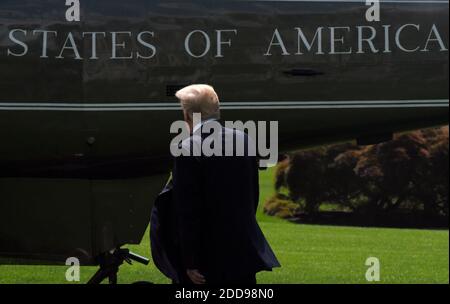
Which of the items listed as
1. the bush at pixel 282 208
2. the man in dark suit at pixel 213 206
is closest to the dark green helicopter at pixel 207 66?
the man in dark suit at pixel 213 206

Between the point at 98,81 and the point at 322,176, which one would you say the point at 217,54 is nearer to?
the point at 98,81

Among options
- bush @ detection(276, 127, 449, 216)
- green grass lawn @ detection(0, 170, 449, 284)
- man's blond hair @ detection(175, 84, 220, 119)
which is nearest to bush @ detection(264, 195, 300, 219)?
bush @ detection(276, 127, 449, 216)

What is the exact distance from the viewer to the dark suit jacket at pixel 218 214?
3.47 meters

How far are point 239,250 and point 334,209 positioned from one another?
18.9 metres

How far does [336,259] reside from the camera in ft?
36.4

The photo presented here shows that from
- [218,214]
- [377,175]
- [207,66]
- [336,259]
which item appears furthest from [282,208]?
[218,214]

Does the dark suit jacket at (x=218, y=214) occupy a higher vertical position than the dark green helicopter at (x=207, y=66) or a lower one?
lower

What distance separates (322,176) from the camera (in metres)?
21.6

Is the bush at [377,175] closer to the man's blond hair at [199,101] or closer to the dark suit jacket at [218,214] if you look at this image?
the dark suit jacket at [218,214]

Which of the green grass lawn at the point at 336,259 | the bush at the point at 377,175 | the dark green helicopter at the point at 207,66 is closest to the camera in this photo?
the dark green helicopter at the point at 207,66

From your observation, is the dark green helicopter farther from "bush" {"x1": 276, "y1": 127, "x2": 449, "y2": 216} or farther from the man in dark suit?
"bush" {"x1": 276, "y1": 127, "x2": 449, "y2": 216}

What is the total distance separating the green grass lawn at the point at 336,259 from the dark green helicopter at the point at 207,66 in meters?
3.22

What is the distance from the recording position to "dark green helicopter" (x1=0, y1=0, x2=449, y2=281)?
511 cm
